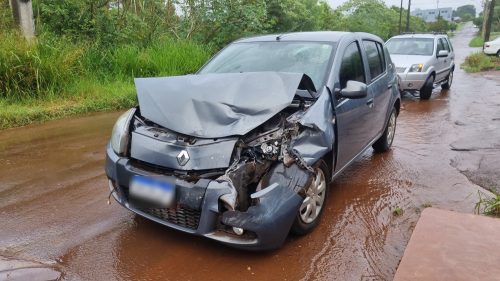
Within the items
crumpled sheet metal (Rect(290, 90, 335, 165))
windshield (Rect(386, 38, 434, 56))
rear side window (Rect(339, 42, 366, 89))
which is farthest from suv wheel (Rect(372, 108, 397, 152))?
windshield (Rect(386, 38, 434, 56))

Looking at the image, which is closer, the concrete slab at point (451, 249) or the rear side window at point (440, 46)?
the concrete slab at point (451, 249)

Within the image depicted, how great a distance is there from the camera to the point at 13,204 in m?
4.27

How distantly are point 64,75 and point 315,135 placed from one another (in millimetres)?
6643

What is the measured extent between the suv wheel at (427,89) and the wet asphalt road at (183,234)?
159 inches

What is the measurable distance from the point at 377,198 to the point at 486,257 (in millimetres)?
1429

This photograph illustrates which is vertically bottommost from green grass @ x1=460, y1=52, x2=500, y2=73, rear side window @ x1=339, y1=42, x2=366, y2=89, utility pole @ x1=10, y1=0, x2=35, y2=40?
green grass @ x1=460, y1=52, x2=500, y2=73

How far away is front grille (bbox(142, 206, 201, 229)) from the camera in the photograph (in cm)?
321

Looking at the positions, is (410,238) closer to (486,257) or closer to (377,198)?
(486,257)

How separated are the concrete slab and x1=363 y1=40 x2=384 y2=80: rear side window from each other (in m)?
2.02

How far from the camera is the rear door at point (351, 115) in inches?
168

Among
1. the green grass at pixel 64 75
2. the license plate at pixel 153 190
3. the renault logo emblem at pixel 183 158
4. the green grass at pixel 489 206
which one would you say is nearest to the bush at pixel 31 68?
the green grass at pixel 64 75

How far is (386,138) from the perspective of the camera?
6.20 m

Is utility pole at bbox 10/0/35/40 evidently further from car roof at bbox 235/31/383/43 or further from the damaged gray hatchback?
the damaged gray hatchback

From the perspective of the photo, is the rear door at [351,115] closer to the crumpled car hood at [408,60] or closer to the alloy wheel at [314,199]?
the alloy wheel at [314,199]
